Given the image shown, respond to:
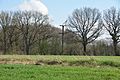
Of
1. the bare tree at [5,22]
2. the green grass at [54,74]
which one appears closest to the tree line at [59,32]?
the bare tree at [5,22]

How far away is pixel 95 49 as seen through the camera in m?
82.1

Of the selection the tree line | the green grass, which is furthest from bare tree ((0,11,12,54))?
the green grass

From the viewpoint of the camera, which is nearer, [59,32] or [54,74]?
[54,74]

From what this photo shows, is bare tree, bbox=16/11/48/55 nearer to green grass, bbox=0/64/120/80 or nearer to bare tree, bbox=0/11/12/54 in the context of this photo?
bare tree, bbox=0/11/12/54

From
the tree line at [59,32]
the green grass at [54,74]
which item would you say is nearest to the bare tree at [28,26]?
the tree line at [59,32]

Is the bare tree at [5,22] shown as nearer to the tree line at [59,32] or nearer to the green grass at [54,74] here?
the tree line at [59,32]

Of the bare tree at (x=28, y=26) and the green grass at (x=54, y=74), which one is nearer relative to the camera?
the green grass at (x=54, y=74)

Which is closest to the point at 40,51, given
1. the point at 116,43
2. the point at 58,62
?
the point at 116,43

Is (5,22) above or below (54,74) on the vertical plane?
above

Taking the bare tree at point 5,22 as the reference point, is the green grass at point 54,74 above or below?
below

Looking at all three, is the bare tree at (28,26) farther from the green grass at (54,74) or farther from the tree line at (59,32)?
the green grass at (54,74)

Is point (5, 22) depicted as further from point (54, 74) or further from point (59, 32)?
point (54, 74)

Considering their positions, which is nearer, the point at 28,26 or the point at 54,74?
the point at 54,74

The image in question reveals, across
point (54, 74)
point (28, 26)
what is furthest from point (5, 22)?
point (54, 74)
